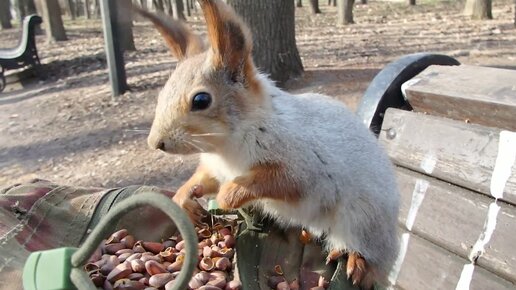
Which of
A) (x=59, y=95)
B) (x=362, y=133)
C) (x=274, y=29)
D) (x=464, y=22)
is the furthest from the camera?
(x=464, y=22)

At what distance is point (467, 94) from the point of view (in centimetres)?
143

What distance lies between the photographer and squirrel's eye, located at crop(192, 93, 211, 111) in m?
1.12

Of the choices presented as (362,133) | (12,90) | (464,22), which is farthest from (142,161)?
(464,22)

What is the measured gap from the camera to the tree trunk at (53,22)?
7.88 metres

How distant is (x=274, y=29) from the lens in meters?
4.10

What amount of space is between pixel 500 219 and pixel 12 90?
5915 mm

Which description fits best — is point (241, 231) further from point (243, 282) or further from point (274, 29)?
point (274, 29)

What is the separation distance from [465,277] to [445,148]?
342 mm

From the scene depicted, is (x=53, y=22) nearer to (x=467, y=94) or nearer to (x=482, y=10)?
(x=482, y=10)

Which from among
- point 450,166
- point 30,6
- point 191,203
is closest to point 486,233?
point 450,166

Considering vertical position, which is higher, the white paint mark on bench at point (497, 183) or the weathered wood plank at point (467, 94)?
the weathered wood plank at point (467, 94)

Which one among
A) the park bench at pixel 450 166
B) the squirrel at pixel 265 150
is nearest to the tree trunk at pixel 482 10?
the park bench at pixel 450 166

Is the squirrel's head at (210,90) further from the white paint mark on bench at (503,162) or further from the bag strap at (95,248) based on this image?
the white paint mark on bench at (503,162)

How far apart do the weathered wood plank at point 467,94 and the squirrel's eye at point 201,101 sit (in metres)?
0.71
